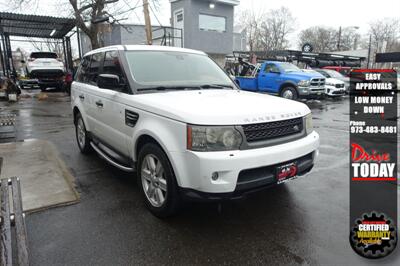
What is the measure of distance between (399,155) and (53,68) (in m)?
19.7

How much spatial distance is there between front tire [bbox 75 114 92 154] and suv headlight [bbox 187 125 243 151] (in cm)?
325

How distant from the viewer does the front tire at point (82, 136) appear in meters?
5.42

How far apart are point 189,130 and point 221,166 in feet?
1.41

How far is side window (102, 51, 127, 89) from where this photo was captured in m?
3.77

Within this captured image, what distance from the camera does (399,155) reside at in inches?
222

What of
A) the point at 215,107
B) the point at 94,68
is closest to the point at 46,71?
the point at 94,68

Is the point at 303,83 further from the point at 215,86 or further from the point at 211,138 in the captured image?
the point at 211,138

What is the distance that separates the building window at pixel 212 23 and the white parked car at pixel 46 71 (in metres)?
10.7

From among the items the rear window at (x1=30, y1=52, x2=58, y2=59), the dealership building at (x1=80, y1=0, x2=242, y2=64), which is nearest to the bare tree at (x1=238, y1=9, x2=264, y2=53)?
the dealership building at (x1=80, y1=0, x2=242, y2=64)

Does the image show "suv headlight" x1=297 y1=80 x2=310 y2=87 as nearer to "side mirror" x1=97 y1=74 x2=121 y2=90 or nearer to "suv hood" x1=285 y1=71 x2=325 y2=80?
"suv hood" x1=285 y1=71 x2=325 y2=80

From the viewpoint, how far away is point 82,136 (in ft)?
18.5

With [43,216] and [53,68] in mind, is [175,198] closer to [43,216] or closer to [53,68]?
[43,216]

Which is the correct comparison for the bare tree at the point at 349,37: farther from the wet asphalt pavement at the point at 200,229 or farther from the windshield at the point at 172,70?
the wet asphalt pavement at the point at 200,229

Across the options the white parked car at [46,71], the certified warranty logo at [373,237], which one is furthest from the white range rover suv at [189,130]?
the white parked car at [46,71]
